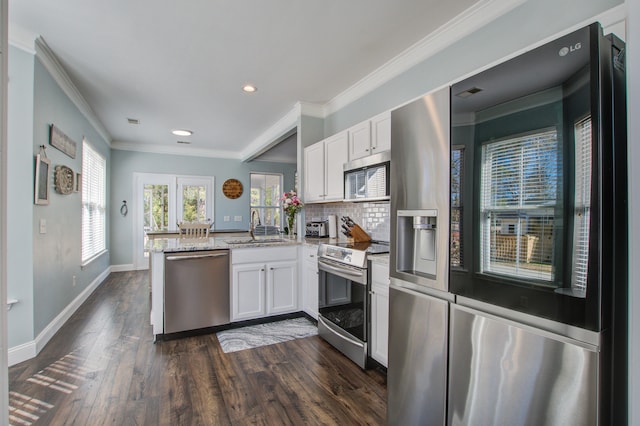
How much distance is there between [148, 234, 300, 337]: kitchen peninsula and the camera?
294 centimetres

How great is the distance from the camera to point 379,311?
7.31 feet

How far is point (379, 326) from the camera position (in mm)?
2229

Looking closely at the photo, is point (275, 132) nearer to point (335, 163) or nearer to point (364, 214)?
point (335, 163)

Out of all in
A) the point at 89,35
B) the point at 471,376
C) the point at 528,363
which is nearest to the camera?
the point at 528,363

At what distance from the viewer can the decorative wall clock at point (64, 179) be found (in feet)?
9.90

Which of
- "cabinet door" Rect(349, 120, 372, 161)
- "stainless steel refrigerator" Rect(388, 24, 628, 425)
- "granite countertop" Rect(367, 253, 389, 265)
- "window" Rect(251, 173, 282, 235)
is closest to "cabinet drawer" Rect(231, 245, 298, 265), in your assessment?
"cabinet door" Rect(349, 120, 372, 161)

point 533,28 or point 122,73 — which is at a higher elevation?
point 122,73

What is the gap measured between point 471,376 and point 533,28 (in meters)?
1.96

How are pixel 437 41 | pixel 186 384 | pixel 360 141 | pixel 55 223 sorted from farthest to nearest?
pixel 55 223 → pixel 360 141 → pixel 437 41 → pixel 186 384

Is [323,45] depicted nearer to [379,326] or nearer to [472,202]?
[472,202]

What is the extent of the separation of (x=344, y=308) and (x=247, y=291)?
1173mm

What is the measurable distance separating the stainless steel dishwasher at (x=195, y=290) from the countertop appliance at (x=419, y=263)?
2041 millimetres

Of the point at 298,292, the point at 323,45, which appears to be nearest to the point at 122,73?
the point at 323,45

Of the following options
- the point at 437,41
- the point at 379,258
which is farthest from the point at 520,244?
the point at 437,41
